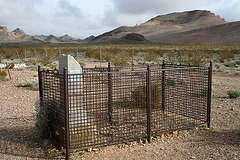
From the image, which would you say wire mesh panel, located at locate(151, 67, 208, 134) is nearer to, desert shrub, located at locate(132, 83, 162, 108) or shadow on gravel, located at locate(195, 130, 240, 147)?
desert shrub, located at locate(132, 83, 162, 108)

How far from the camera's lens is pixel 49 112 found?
571 cm

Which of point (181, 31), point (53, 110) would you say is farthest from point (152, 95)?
point (181, 31)

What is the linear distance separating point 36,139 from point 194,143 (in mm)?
3684

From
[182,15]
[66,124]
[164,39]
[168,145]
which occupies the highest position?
[182,15]

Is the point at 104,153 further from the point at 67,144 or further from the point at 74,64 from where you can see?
the point at 74,64

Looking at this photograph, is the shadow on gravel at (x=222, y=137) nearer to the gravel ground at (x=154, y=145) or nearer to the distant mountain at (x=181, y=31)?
the gravel ground at (x=154, y=145)

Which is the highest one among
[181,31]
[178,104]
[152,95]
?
[181,31]

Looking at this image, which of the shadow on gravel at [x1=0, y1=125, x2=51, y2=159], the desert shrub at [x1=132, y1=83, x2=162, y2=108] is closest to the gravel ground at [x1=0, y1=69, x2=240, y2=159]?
the shadow on gravel at [x1=0, y1=125, x2=51, y2=159]

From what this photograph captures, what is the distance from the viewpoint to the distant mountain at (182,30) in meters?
117

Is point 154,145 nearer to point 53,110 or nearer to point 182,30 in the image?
point 53,110

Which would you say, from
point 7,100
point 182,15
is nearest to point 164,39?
point 182,15

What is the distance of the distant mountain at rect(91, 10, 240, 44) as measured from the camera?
383 ft

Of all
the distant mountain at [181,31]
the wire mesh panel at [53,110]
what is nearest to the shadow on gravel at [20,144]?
the wire mesh panel at [53,110]

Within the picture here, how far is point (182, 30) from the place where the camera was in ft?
470
